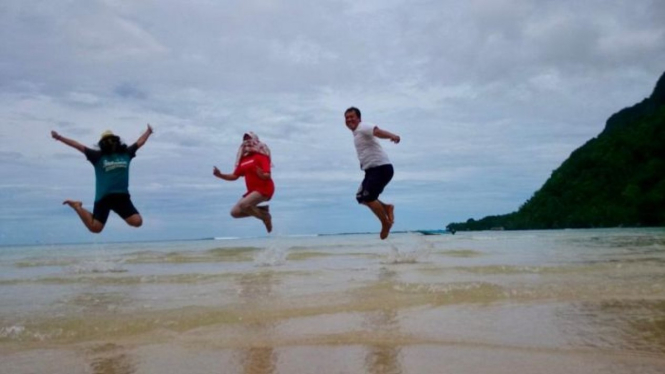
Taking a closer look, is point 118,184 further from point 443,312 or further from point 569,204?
point 569,204

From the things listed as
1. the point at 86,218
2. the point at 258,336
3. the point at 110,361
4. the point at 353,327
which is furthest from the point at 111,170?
the point at 353,327

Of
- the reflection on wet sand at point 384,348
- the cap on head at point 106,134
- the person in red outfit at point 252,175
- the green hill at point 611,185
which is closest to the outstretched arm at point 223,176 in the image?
the person in red outfit at point 252,175

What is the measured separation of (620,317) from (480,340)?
1.47 metres

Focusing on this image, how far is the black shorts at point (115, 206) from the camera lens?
848 cm

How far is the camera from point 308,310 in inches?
211

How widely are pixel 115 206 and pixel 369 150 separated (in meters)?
3.98

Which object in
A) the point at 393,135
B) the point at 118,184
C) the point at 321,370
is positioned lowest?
the point at 321,370

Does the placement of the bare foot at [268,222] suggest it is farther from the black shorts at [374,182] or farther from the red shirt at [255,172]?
the black shorts at [374,182]

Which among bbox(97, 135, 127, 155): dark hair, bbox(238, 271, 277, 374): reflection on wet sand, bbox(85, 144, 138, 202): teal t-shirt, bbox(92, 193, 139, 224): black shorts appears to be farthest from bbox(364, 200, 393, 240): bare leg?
bbox(97, 135, 127, 155): dark hair

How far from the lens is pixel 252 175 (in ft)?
30.5

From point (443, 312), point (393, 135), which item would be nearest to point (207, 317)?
point (443, 312)

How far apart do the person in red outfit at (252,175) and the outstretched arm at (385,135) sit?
173 centimetres

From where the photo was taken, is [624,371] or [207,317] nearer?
[624,371]

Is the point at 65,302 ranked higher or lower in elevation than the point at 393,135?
lower
